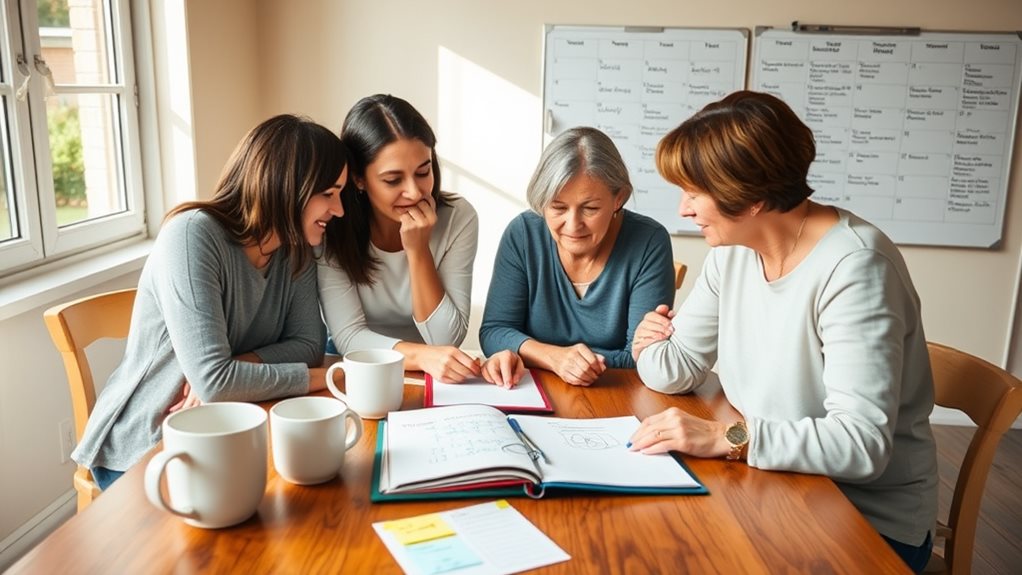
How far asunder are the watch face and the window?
1.96 m

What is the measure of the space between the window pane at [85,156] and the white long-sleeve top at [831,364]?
1.91 m

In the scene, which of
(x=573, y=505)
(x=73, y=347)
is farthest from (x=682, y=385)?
(x=73, y=347)

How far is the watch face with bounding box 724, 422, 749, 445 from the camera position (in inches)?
45.8

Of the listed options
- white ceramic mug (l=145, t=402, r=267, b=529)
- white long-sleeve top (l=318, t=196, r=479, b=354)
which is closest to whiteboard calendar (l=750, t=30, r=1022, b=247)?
white long-sleeve top (l=318, t=196, r=479, b=354)

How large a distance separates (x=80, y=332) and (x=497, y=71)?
2251 mm

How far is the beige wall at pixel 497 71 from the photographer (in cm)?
338

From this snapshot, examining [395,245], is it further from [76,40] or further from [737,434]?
[76,40]

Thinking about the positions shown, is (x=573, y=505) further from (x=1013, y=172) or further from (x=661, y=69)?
(x=1013, y=172)

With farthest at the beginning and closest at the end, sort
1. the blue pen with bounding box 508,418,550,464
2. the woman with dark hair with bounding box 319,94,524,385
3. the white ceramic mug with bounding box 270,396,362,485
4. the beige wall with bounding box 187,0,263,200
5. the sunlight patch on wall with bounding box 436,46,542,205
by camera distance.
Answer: the sunlight patch on wall with bounding box 436,46,542,205 → the beige wall with bounding box 187,0,263,200 → the woman with dark hair with bounding box 319,94,524,385 → the blue pen with bounding box 508,418,550,464 → the white ceramic mug with bounding box 270,396,362,485

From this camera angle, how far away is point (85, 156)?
2.59 m

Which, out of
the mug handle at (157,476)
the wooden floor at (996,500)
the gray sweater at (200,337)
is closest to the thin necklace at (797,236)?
the gray sweater at (200,337)

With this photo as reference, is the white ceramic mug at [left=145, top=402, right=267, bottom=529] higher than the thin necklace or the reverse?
the reverse

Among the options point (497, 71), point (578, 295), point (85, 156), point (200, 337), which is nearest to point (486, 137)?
point (497, 71)

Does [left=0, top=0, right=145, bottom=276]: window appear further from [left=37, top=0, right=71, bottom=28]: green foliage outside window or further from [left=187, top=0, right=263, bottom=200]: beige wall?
[left=187, top=0, right=263, bottom=200]: beige wall
